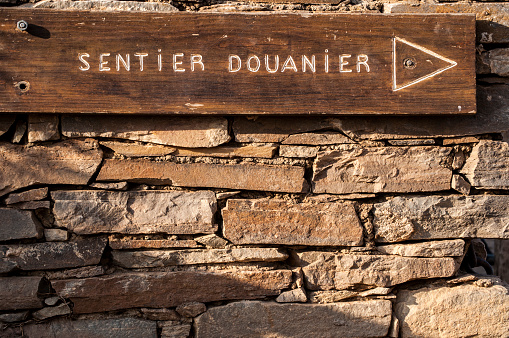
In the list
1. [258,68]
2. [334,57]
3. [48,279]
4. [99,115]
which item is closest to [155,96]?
[99,115]

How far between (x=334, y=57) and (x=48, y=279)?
6.13ft

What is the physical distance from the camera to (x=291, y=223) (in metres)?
2.36

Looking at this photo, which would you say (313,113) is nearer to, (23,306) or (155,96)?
(155,96)

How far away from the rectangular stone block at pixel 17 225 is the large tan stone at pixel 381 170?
1.47 m

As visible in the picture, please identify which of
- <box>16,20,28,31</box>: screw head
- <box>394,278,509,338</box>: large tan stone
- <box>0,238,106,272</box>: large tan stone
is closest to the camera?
<box>16,20,28,31</box>: screw head

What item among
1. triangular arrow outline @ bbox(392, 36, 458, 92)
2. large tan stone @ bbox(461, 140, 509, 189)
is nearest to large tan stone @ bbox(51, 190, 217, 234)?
triangular arrow outline @ bbox(392, 36, 458, 92)

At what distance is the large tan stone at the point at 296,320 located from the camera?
233cm

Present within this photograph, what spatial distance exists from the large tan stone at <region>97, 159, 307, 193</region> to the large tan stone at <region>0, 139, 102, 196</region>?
0.30ft

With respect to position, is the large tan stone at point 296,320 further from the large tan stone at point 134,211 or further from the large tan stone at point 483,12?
the large tan stone at point 483,12

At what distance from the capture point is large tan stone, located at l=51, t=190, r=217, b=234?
2297 mm

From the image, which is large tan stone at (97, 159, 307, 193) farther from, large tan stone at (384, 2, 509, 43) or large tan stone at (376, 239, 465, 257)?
large tan stone at (384, 2, 509, 43)

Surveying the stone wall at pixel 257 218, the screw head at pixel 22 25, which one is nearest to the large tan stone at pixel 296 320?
the stone wall at pixel 257 218

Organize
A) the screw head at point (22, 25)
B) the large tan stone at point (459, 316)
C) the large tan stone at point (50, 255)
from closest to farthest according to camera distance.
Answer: the screw head at point (22, 25)
the large tan stone at point (50, 255)
the large tan stone at point (459, 316)

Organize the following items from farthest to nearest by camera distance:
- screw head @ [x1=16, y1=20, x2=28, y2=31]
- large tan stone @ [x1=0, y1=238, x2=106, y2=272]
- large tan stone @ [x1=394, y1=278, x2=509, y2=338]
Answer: large tan stone @ [x1=394, y1=278, x2=509, y2=338], large tan stone @ [x1=0, y1=238, x2=106, y2=272], screw head @ [x1=16, y1=20, x2=28, y2=31]
